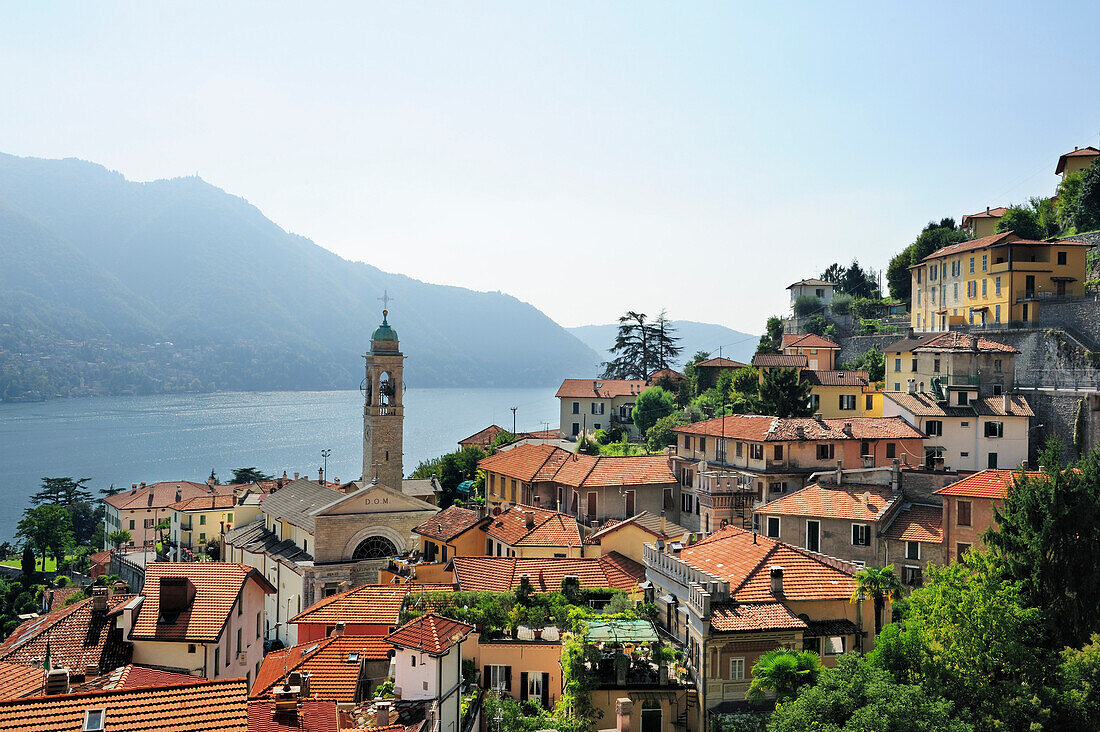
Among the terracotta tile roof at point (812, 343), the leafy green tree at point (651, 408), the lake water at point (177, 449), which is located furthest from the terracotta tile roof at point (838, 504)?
the lake water at point (177, 449)

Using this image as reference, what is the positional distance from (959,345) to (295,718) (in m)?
35.7

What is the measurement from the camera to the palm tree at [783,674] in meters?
17.6

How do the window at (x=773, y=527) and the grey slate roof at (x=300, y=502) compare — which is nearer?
the window at (x=773, y=527)

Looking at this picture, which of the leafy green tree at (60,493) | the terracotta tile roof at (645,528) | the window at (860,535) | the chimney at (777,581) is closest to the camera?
the chimney at (777,581)

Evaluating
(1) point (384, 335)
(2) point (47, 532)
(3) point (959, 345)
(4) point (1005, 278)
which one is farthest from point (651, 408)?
(2) point (47, 532)

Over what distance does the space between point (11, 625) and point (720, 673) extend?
4334 centimetres

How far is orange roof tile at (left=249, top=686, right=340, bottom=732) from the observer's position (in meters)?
12.6

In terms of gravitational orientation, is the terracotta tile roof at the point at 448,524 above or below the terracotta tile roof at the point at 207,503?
above

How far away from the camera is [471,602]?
66.4ft

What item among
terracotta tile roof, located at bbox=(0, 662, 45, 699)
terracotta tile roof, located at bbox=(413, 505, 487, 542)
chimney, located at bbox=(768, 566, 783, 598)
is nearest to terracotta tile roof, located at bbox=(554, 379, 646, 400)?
terracotta tile roof, located at bbox=(413, 505, 487, 542)

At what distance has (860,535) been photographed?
27.9m

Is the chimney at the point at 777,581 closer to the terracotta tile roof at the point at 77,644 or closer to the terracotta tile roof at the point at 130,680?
the terracotta tile roof at the point at 130,680

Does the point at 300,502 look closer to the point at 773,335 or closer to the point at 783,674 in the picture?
the point at 783,674

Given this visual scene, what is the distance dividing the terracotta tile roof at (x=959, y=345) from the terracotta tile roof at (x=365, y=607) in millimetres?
27532
